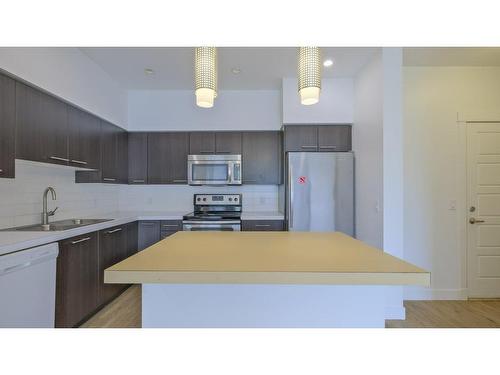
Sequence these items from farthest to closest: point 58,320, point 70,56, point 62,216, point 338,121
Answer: point 338,121, point 62,216, point 70,56, point 58,320

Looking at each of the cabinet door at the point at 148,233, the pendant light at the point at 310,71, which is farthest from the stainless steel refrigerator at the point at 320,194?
the pendant light at the point at 310,71

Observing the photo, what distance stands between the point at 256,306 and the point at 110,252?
2.05 metres

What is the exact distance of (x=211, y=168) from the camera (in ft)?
12.2

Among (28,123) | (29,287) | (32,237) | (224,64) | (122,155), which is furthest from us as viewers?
(122,155)

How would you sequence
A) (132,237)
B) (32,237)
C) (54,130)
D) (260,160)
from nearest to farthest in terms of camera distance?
1. (32,237)
2. (54,130)
3. (132,237)
4. (260,160)

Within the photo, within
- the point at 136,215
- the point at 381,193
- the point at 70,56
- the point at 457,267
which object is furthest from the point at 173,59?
the point at 457,267

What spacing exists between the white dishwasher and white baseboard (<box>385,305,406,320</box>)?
282cm

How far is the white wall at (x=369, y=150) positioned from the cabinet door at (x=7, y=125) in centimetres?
300

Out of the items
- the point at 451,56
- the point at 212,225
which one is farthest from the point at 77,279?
the point at 451,56

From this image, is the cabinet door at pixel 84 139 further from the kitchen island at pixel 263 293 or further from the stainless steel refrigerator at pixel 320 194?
the stainless steel refrigerator at pixel 320 194

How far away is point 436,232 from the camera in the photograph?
3061mm

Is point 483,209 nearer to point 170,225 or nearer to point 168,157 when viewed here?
point 170,225
